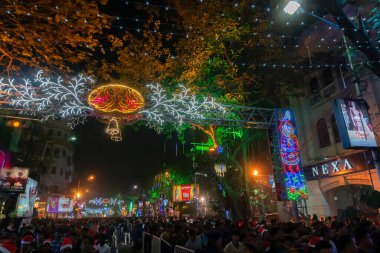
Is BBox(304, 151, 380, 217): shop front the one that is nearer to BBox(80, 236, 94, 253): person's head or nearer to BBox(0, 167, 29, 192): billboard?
BBox(80, 236, 94, 253): person's head

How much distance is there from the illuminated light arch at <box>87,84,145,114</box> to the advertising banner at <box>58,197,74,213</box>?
36647 mm

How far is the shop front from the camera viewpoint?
13133mm

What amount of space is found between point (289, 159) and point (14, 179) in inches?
689

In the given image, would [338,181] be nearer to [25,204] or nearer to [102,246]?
[102,246]

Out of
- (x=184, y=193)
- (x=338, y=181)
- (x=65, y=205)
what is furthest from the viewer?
(x=65, y=205)

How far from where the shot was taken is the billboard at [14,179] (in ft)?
60.6

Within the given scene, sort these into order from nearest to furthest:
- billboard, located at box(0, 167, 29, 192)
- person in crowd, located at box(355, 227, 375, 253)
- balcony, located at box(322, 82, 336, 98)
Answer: person in crowd, located at box(355, 227, 375, 253) < balcony, located at box(322, 82, 336, 98) < billboard, located at box(0, 167, 29, 192)

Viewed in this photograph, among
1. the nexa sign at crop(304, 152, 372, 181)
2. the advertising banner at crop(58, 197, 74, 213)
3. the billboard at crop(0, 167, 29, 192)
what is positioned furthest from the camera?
the advertising banner at crop(58, 197, 74, 213)

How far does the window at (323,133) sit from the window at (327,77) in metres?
2.19

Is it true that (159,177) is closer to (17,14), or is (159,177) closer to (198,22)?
(198,22)

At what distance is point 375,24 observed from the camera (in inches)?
519

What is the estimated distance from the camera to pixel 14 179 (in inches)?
740

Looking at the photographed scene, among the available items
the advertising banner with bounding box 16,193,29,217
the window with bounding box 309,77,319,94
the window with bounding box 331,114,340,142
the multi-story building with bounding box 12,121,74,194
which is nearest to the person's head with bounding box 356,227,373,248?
the window with bounding box 331,114,340,142

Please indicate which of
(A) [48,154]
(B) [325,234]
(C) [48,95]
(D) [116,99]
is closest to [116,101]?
(D) [116,99]
